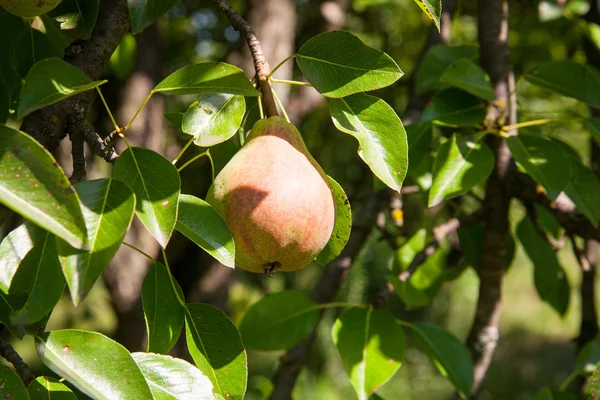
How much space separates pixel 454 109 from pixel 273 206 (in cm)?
53

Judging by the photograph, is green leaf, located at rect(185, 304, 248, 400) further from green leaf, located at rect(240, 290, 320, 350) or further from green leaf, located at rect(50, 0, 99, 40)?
green leaf, located at rect(240, 290, 320, 350)

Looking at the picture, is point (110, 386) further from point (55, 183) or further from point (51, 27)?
point (51, 27)

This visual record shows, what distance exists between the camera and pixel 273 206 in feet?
2.14

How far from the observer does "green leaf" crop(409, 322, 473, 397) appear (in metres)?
1.08

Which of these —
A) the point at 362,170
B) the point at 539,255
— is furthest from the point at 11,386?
the point at 362,170

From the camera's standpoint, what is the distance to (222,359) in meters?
0.70

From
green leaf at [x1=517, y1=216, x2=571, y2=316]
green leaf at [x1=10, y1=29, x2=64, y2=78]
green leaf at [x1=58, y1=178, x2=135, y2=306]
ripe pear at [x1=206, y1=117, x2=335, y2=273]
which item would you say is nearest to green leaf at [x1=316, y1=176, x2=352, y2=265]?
ripe pear at [x1=206, y1=117, x2=335, y2=273]

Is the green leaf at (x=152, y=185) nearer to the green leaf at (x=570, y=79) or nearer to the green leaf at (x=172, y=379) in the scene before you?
the green leaf at (x=172, y=379)

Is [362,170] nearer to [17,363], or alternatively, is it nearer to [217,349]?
[217,349]

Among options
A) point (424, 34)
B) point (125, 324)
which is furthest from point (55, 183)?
point (424, 34)

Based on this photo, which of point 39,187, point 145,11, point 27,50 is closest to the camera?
point 39,187

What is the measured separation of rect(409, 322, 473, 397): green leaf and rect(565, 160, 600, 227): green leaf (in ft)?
1.01

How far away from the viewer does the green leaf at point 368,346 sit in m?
0.98

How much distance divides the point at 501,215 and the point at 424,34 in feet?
5.07
